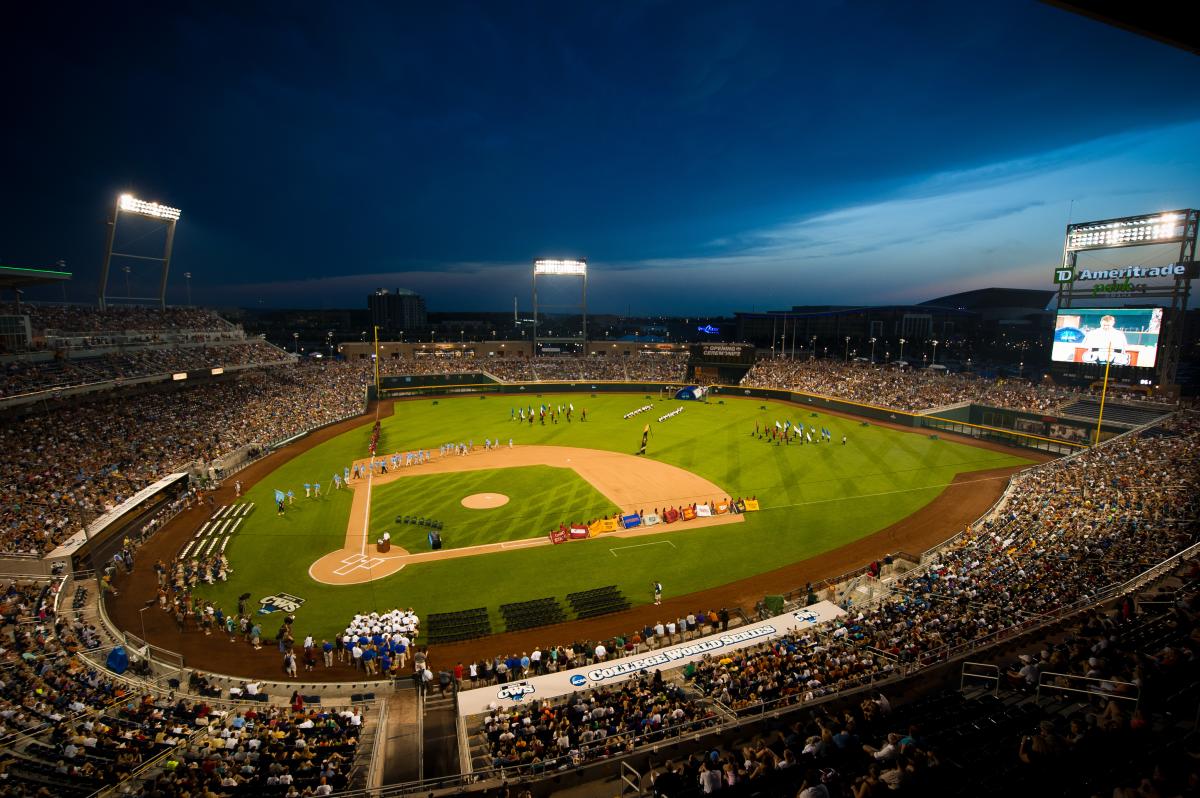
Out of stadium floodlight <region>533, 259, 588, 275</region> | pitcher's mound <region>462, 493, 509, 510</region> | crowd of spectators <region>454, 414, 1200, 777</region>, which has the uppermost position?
stadium floodlight <region>533, 259, 588, 275</region>

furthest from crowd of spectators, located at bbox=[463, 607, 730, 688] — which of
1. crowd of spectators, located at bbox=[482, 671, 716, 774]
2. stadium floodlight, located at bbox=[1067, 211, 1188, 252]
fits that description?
stadium floodlight, located at bbox=[1067, 211, 1188, 252]

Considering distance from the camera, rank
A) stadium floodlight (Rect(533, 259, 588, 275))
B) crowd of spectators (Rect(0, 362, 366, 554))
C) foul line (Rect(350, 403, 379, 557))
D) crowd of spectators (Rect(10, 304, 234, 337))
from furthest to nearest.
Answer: stadium floodlight (Rect(533, 259, 588, 275)) → crowd of spectators (Rect(10, 304, 234, 337)) → foul line (Rect(350, 403, 379, 557)) → crowd of spectators (Rect(0, 362, 366, 554))

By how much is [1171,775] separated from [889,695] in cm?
704

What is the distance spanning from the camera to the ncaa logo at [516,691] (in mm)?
14477

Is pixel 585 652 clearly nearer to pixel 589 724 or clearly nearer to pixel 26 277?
pixel 589 724

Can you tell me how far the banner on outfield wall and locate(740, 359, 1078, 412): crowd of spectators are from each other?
3977 cm

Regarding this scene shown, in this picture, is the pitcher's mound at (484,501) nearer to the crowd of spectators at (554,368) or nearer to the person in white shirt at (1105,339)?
the crowd of spectators at (554,368)

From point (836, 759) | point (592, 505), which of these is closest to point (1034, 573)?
point (836, 759)

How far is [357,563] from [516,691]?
39.3ft

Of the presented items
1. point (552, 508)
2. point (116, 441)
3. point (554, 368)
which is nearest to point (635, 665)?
point (552, 508)

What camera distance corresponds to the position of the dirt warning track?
77.5ft

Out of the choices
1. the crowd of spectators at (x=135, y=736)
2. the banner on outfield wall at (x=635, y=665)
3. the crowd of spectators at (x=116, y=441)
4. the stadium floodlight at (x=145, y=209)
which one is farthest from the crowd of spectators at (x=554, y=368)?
the banner on outfield wall at (x=635, y=665)

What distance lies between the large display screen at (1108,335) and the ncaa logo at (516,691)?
45.5m

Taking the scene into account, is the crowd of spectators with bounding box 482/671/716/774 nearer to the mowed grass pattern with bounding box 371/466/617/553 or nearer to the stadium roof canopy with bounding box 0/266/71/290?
the mowed grass pattern with bounding box 371/466/617/553
